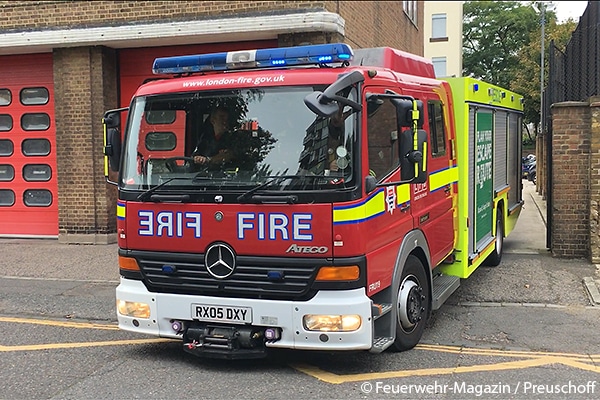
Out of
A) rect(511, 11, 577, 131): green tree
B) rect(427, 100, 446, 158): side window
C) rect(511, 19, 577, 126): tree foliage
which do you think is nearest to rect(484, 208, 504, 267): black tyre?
rect(427, 100, 446, 158): side window

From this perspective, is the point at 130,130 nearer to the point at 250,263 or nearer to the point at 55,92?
the point at 250,263

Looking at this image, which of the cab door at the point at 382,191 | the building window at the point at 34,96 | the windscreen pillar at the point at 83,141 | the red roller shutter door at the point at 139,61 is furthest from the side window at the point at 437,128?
the building window at the point at 34,96

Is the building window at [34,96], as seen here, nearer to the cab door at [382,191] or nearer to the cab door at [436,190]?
the cab door at [436,190]

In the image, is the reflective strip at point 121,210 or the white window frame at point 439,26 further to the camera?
the white window frame at point 439,26

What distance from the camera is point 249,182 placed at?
16.0 feet

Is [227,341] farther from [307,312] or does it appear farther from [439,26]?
[439,26]

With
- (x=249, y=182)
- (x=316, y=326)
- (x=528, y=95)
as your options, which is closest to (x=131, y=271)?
(x=249, y=182)

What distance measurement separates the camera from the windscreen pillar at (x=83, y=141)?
11.6 meters

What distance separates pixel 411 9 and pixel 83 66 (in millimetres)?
11446

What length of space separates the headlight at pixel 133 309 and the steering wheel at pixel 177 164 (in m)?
1.10

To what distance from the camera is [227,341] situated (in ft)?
16.3

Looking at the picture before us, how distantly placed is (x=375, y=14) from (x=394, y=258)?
1007 cm

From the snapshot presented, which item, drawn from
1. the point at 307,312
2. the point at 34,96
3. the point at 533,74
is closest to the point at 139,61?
the point at 34,96

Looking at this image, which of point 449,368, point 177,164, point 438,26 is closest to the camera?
point 177,164
